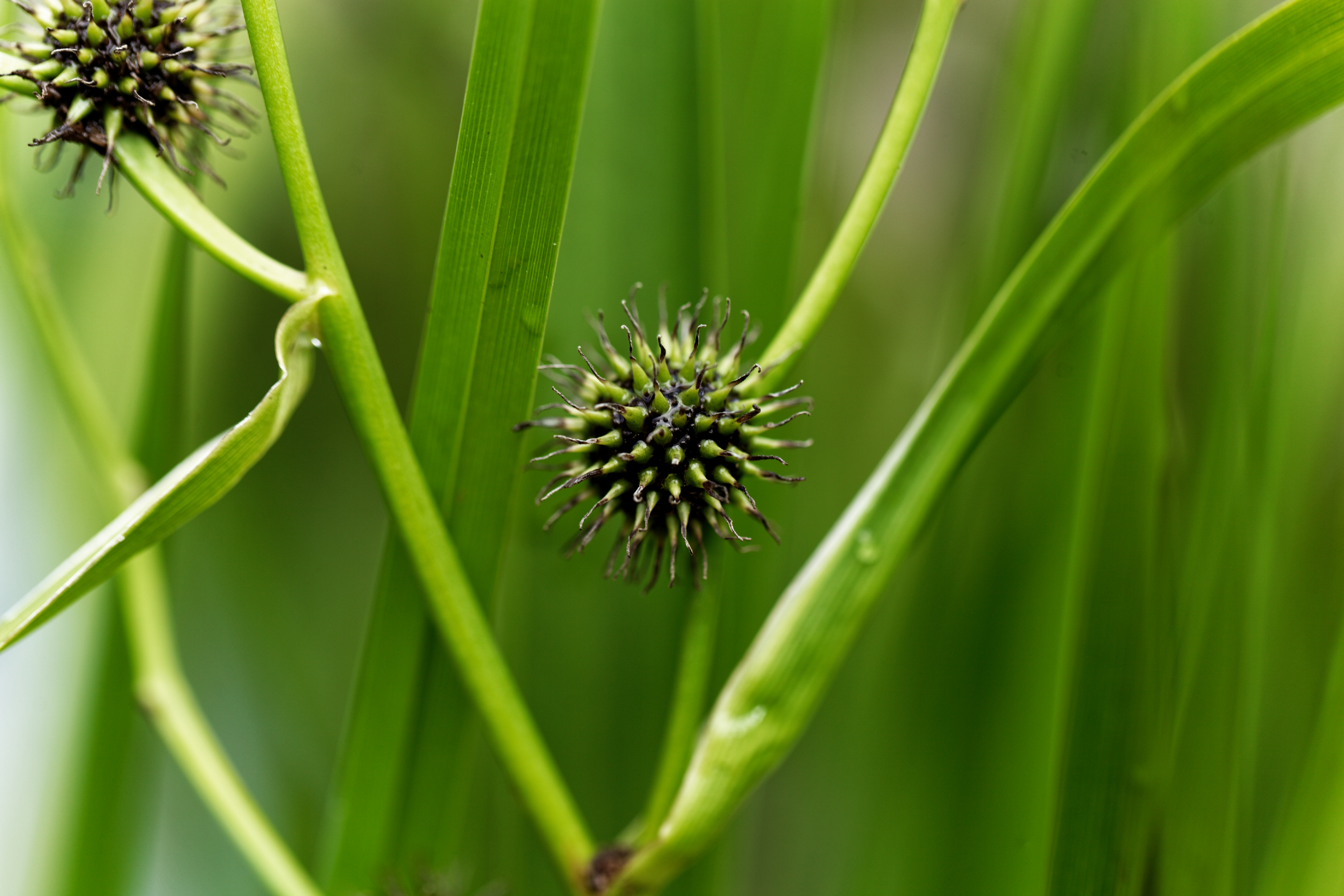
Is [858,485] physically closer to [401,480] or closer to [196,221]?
[401,480]

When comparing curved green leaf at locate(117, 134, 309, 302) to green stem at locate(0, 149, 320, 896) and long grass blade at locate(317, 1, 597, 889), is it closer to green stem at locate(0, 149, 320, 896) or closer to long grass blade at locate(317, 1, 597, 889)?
long grass blade at locate(317, 1, 597, 889)

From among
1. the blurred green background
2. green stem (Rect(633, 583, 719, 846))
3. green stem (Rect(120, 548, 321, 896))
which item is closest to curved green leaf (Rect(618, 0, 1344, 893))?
green stem (Rect(633, 583, 719, 846))

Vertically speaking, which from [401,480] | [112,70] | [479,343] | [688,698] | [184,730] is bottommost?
[184,730]

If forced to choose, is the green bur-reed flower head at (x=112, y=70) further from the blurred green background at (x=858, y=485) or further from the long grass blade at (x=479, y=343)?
the blurred green background at (x=858, y=485)

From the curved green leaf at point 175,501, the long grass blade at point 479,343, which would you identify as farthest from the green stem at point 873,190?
the curved green leaf at point 175,501

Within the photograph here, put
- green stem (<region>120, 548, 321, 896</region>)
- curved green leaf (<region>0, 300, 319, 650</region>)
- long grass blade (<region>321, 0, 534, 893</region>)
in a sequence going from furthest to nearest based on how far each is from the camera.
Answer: green stem (<region>120, 548, 321, 896</region>), long grass blade (<region>321, 0, 534, 893</region>), curved green leaf (<region>0, 300, 319, 650</region>)

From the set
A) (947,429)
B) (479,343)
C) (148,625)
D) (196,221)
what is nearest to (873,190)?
(947,429)

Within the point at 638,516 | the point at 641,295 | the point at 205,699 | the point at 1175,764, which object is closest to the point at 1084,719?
the point at 1175,764
